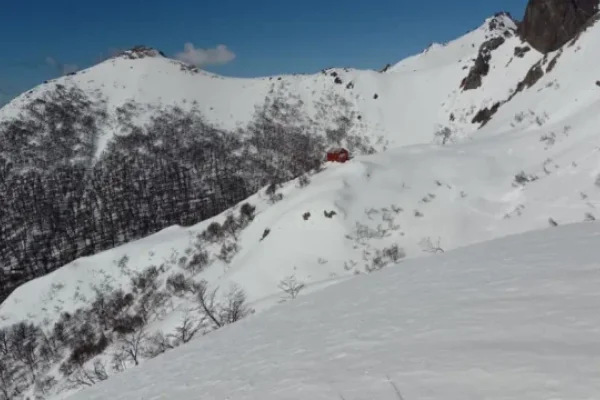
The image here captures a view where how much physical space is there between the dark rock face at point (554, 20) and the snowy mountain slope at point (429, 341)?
52.7 meters

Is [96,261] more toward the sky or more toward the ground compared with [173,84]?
more toward the ground

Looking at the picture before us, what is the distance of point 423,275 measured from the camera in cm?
977

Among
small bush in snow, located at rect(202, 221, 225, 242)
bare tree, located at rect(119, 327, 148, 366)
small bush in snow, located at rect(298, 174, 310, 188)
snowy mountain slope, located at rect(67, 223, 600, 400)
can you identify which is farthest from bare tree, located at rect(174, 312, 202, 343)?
small bush in snow, located at rect(202, 221, 225, 242)

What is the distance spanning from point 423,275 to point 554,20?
2377 inches

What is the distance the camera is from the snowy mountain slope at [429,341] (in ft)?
13.5

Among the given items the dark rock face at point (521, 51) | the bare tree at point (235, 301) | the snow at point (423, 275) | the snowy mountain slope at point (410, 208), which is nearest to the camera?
the snow at point (423, 275)

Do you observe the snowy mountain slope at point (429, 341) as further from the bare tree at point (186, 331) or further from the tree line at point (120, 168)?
the tree line at point (120, 168)

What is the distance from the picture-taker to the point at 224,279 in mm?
30625

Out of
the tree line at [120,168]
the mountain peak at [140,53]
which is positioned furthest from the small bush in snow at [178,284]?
the mountain peak at [140,53]

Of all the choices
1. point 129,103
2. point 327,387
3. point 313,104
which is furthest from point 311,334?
point 129,103

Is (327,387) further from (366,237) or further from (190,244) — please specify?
(190,244)

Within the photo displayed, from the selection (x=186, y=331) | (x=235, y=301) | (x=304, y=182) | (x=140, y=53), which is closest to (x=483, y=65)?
(x=304, y=182)

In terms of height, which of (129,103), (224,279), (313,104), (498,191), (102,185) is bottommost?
(224,279)

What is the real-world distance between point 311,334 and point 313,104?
15602 centimetres
